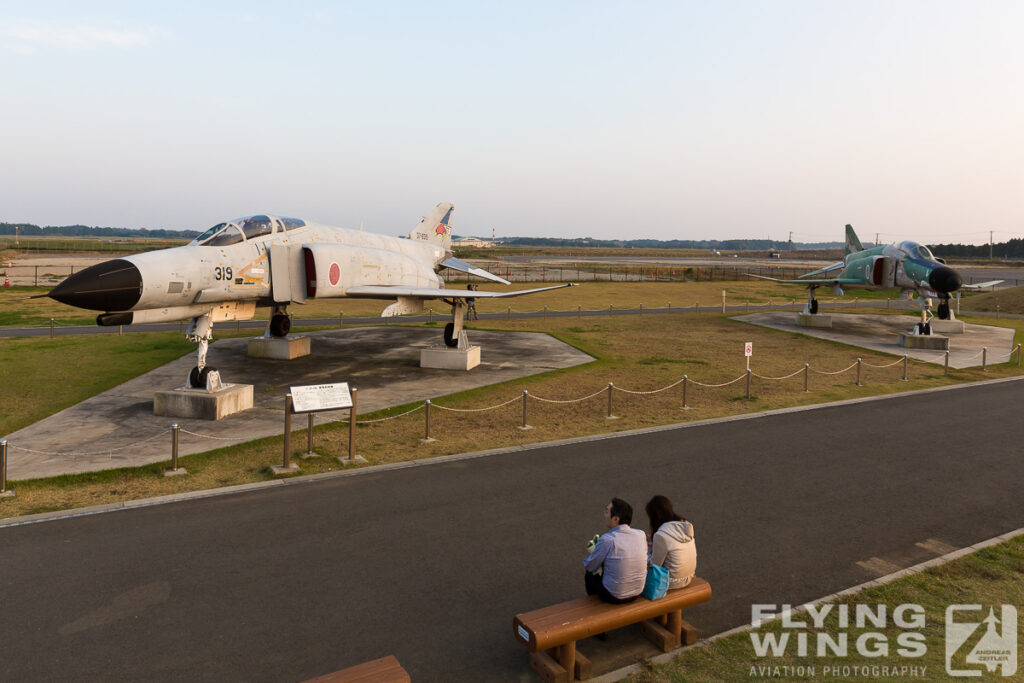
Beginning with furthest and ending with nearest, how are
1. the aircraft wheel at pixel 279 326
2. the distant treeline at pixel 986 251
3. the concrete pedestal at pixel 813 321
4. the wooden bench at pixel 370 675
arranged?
the distant treeline at pixel 986 251 → the concrete pedestal at pixel 813 321 → the aircraft wheel at pixel 279 326 → the wooden bench at pixel 370 675

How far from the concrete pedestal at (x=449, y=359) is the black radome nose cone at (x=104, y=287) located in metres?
8.81

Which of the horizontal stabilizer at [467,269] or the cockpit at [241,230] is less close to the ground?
the cockpit at [241,230]

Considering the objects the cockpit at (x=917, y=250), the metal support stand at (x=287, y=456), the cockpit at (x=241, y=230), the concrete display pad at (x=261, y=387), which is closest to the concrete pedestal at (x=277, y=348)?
the concrete display pad at (x=261, y=387)

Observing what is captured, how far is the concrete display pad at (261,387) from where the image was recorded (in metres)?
11.3

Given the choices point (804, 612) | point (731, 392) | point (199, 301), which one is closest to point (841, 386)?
point (731, 392)

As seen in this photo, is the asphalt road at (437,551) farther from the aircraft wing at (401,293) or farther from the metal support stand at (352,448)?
the aircraft wing at (401,293)

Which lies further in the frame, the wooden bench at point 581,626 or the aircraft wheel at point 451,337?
the aircraft wheel at point 451,337

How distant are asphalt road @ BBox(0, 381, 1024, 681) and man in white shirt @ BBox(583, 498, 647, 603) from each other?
631 mm

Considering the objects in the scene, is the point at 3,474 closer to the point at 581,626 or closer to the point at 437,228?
the point at 581,626

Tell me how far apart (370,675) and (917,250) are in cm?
2931

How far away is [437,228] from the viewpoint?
26172 mm

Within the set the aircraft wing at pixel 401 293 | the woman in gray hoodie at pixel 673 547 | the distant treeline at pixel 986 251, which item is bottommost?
the woman in gray hoodie at pixel 673 547

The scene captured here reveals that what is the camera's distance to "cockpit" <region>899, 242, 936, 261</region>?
87.2ft

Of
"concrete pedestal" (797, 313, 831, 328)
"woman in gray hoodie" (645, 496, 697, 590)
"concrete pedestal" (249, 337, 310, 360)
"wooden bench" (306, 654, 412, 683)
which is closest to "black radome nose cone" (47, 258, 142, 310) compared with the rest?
"concrete pedestal" (249, 337, 310, 360)
